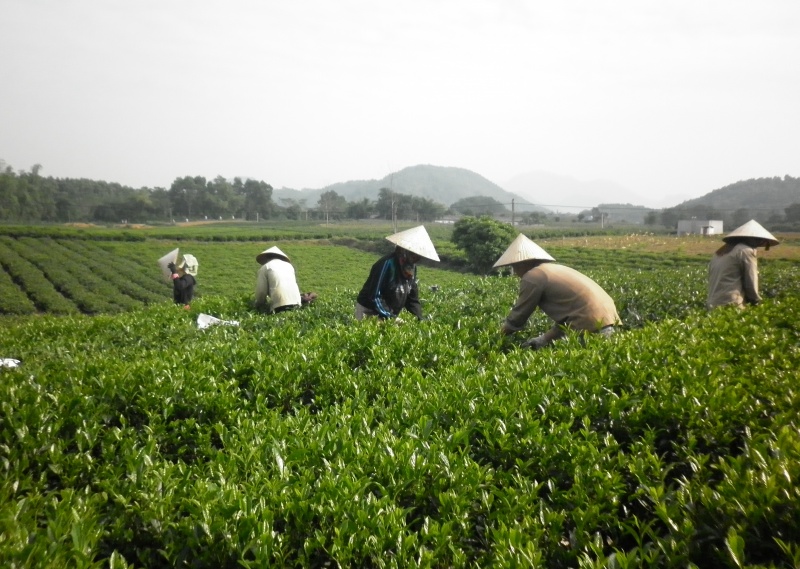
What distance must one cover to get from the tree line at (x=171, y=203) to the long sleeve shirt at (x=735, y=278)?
20.6 m

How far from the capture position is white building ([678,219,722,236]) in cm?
1631

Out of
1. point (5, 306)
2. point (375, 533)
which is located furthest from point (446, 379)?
point (5, 306)

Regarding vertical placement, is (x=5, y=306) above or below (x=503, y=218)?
below

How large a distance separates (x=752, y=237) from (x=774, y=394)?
3.52 metres

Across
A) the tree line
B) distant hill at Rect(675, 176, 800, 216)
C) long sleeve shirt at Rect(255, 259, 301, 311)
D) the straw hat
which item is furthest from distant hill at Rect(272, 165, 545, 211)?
long sleeve shirt at Rect(255, 259, 301, 311)

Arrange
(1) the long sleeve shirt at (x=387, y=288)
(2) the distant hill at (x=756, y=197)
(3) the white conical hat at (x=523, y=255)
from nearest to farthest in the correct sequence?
(3) the white conical hat at (x=523, y=255) < (1) the long sleeve shirt at (x=387, y=288) < (2) the distant hill at (x=756, y=197)

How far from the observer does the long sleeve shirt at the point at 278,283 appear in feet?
23.2

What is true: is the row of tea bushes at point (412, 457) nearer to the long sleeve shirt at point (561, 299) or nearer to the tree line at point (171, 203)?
the long sleeve shirt at point (561, 299)

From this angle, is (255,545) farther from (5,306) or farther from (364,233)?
(364,233)

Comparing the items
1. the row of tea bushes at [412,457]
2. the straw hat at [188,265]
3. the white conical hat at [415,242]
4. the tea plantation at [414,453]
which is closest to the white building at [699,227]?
the tea plantation at [414,453]

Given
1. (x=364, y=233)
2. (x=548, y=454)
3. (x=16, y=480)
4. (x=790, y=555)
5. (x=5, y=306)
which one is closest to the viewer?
(x=790, y=555)

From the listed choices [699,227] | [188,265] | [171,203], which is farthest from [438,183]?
[188,265]

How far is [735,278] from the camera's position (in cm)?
549

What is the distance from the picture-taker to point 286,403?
3256 millimetres
